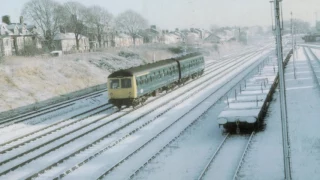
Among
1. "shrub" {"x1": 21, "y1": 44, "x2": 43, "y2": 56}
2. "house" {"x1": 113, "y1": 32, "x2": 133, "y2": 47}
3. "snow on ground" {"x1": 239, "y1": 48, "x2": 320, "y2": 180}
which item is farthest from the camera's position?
"house" {"x1": 113, "y1": 32, "x2": 133, "y2": 47}

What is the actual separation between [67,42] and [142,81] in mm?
66191

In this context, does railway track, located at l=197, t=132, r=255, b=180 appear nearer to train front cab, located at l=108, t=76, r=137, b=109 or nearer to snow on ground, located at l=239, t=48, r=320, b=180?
snow on ground, located at l=239, t=48, r=320, b=180

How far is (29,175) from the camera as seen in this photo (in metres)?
14.9

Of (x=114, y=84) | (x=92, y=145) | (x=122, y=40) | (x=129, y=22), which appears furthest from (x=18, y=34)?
(x=92, y=145)

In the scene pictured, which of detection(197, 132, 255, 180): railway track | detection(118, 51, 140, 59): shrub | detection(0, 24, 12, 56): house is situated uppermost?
detection(0, 24, 12, 56): house

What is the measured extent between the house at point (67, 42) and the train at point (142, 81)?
52.3m

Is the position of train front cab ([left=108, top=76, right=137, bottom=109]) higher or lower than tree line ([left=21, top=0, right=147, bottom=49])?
lower

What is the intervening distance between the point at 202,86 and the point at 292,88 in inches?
357

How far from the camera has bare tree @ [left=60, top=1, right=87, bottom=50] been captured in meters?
83.7

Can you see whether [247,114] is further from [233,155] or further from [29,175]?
[29,175]

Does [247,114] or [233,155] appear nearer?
[233,155]

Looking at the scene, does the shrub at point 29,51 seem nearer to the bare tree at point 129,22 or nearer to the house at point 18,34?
the house at point 18,34

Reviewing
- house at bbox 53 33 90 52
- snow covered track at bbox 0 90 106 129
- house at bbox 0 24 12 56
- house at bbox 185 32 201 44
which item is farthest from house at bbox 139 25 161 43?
snow covered track at bbox 0 90 106 129

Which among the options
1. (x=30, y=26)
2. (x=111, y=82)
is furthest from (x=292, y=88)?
(x=30, y=26)
